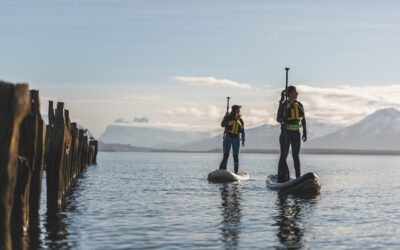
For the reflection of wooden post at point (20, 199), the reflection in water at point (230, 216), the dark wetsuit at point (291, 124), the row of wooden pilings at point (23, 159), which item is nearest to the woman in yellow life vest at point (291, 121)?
the dark wetsuit at point (291, 124)

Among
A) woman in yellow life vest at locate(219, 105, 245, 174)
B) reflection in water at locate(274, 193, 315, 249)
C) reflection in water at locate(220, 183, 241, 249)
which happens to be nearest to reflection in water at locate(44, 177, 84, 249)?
reflection in water at locate(220, 183, 241, 249)

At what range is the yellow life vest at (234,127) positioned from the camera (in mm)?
33000

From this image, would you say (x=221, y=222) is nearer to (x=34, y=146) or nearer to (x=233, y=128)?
(x=34, y=146)

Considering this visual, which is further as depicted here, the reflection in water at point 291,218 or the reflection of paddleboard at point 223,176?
the reflection of paddleboard at point 223,176

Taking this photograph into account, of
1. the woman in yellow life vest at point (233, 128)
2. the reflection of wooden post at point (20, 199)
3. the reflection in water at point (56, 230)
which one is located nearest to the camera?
the reflection of wooden post at point (20, 199)

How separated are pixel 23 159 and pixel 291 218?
26.8 feet

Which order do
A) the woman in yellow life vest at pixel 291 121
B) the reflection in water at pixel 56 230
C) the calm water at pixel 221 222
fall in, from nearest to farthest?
the reflection in water at pixel 56 230, the calm water at pixel 221 222, the woman in yellow life vest at pixel 291 121

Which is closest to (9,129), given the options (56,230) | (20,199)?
(20,199)

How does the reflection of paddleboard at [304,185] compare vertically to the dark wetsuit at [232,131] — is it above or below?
below

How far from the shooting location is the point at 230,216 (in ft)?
64.6

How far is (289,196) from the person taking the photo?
84.6 ft

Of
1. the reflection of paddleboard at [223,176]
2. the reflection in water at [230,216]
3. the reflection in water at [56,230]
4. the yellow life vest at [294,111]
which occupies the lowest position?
the reflection in water at [56,230]

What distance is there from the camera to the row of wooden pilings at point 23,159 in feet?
32.2

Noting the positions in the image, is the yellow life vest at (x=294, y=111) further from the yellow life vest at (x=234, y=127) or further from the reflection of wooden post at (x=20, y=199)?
the reflection of wooden post at (x=20, y=199)
